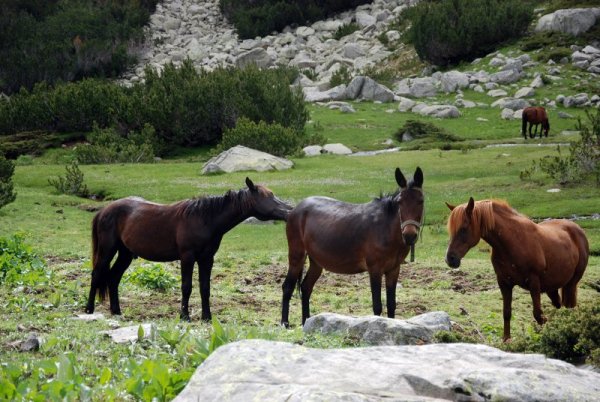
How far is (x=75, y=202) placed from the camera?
28922 millimetres

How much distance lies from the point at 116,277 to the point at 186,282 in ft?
4.37

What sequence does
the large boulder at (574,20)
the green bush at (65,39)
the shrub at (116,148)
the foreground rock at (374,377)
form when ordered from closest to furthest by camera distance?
1. the foreground rock at (374,377)
2. the shrub at (116,148)
3. the large boulder at (574,20)
4. the green bush at (65,39)

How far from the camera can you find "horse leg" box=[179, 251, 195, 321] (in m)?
12.0

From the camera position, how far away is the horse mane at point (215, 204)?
40.2 feet

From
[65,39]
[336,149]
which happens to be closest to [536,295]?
[336,149]

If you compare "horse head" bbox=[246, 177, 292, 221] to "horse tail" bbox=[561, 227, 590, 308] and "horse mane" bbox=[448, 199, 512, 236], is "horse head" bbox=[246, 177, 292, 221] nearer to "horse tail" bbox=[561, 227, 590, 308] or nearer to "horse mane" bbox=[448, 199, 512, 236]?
"horse mane" bbox=[448, 199, 512, 236]

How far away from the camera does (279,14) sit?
79750mm

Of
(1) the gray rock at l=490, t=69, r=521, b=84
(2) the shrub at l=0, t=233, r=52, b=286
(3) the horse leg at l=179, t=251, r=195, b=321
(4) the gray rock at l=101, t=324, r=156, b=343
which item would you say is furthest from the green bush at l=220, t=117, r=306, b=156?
(4) the gray rock at l=101, t=324, r=156, b=343

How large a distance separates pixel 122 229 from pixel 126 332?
3623 mm

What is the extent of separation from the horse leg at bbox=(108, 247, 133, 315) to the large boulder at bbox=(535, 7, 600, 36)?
50.4 m

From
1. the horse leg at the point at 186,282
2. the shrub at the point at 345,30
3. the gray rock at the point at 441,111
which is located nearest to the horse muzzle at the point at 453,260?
the horse leg at the point at 186,282

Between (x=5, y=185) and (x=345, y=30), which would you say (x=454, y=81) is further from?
(x=5, y=185)

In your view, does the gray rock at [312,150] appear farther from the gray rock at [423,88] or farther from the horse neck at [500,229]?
the horse neck at [500,229]

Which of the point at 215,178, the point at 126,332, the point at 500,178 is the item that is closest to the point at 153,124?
the point at 215,178
